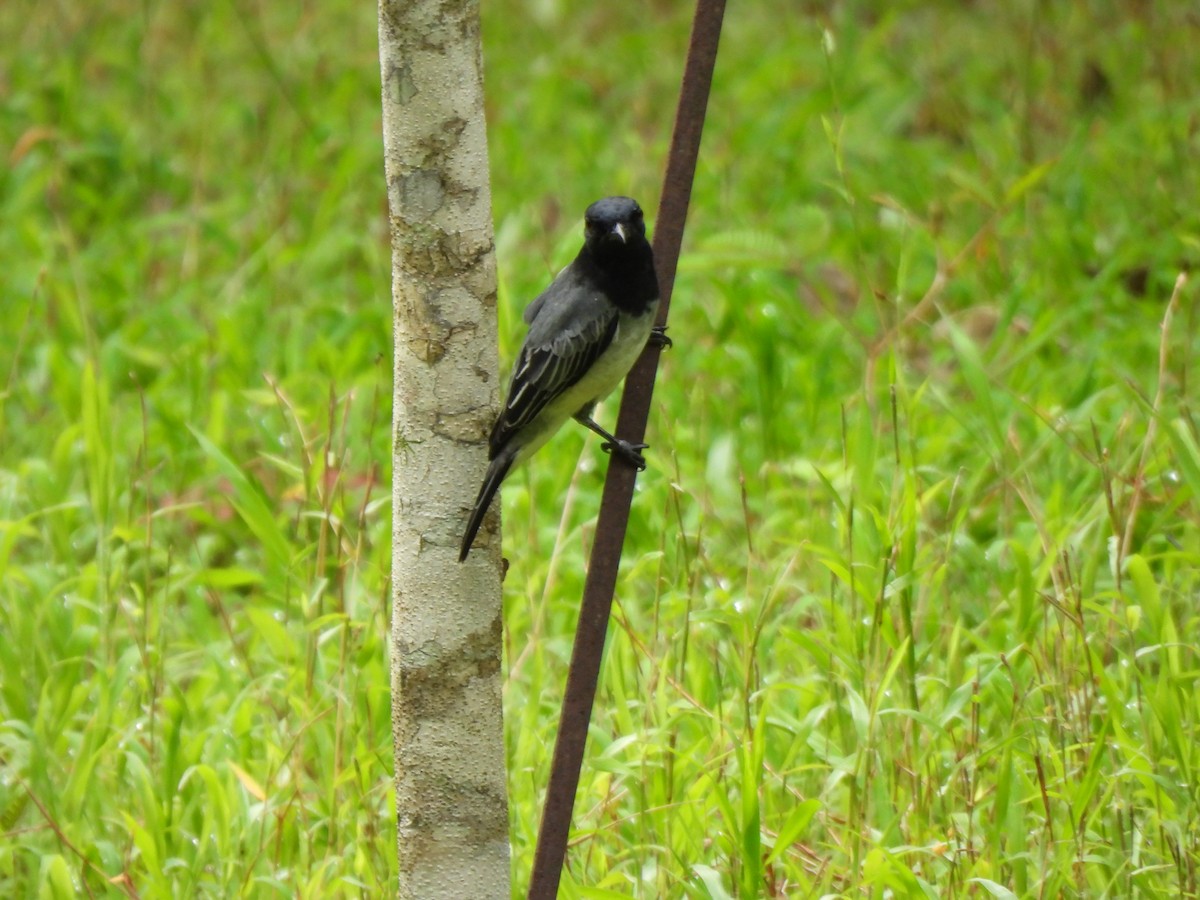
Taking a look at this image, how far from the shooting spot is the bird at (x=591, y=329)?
2783 millimetres

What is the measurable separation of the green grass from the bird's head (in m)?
0.38

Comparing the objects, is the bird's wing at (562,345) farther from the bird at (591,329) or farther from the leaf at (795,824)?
the leaf at (795,824)

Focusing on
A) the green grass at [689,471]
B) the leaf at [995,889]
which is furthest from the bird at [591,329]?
the leaf at [995,889]

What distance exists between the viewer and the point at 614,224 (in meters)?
2.87

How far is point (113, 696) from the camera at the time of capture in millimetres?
3131

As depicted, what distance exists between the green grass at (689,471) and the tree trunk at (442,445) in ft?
1.59

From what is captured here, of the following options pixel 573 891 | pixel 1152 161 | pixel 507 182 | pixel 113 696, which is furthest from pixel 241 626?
pixel 1152 161

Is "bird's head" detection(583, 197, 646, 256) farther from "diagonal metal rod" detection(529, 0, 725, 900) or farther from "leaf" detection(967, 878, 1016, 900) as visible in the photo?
"leaf" detection(967, 878, 1016, 900)

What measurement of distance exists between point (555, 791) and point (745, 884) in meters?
0.53

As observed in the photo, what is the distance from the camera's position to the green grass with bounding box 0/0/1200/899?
2.71m

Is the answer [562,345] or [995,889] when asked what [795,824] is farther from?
[562,345]

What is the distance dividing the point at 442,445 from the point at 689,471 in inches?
91.7

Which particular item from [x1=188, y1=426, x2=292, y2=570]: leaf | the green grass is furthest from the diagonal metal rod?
[x1=188, y1=426, x2=292, y2=570]: leaf

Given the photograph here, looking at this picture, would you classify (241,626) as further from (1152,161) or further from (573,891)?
(1152,161)
